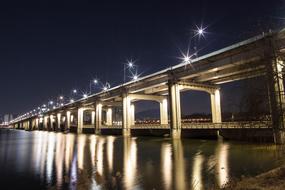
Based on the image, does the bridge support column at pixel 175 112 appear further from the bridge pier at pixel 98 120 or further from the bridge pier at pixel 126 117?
the bridge pier at pixel 98 120

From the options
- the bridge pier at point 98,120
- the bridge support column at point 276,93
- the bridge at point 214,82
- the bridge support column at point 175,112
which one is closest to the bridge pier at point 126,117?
the bridge at point 214,82

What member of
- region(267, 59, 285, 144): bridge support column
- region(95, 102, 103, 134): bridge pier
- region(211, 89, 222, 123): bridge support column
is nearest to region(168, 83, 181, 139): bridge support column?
region(211, 89, 222, 123): bridge support column

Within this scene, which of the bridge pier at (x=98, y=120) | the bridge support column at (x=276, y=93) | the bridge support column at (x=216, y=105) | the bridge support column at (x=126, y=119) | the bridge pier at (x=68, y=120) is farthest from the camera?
the bridge pier at (x=68, y=120)

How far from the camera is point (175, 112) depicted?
52.8 m

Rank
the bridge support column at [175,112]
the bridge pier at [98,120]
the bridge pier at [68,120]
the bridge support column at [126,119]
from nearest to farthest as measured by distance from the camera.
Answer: the bridge support column at [175,112], the bridge support column at [126,119], the bridge pier at [98,120], the bridge pier at [68,120]

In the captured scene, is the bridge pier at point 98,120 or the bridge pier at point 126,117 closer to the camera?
the bridge pier at point 126,117

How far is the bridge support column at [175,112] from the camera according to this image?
52.2 meters

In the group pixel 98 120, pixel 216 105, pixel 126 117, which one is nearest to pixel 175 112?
pixel 216 105

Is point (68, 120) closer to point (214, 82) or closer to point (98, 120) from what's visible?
point (98, 120)

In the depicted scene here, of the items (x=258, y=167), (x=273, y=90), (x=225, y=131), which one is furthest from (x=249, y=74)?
(x=225, y=131)

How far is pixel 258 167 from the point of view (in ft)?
57.5

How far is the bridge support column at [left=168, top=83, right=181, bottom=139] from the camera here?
171 ft

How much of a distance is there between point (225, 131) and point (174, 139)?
1055cm

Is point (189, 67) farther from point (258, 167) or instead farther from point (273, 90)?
point (273, 90)
